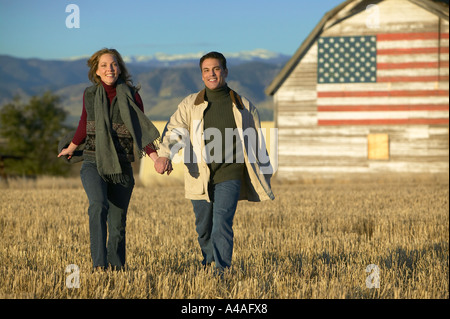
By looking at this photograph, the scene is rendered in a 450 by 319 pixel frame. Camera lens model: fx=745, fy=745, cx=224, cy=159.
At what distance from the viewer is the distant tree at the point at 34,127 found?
39.7 m

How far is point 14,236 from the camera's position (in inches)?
419

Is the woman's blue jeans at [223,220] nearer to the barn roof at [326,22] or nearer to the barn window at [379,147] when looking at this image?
the barn roof at [326,22]

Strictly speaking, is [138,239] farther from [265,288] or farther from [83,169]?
[265,288]

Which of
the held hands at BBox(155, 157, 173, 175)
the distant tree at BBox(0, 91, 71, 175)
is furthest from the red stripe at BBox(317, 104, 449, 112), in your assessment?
the held hands at BBox(155, 157, 173, 175)

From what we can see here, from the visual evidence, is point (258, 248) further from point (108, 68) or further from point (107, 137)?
point (108, 68)

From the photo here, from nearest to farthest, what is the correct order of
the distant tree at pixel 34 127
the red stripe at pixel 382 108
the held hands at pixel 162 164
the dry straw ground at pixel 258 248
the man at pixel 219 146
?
the dry straw ground at pixel 258 248
the held hands at pixel 162 164
the man at pixel 219 146
the red stripe at pixel 382 108
the distant tree at pixel 34 127

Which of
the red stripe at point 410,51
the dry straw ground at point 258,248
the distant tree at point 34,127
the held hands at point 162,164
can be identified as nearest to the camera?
the dry straw ground at point 258,248

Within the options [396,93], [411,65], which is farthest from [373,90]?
[411,65]

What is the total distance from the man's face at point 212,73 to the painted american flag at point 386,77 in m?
18.9

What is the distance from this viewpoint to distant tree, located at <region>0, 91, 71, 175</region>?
3972 centimetres

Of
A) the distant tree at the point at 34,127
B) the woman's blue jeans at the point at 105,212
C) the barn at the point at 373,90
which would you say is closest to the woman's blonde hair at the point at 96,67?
the woman's blue jeans at the point at 105,212

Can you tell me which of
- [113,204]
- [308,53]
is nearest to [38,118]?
[308,53]

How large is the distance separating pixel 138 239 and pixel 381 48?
17.0m
